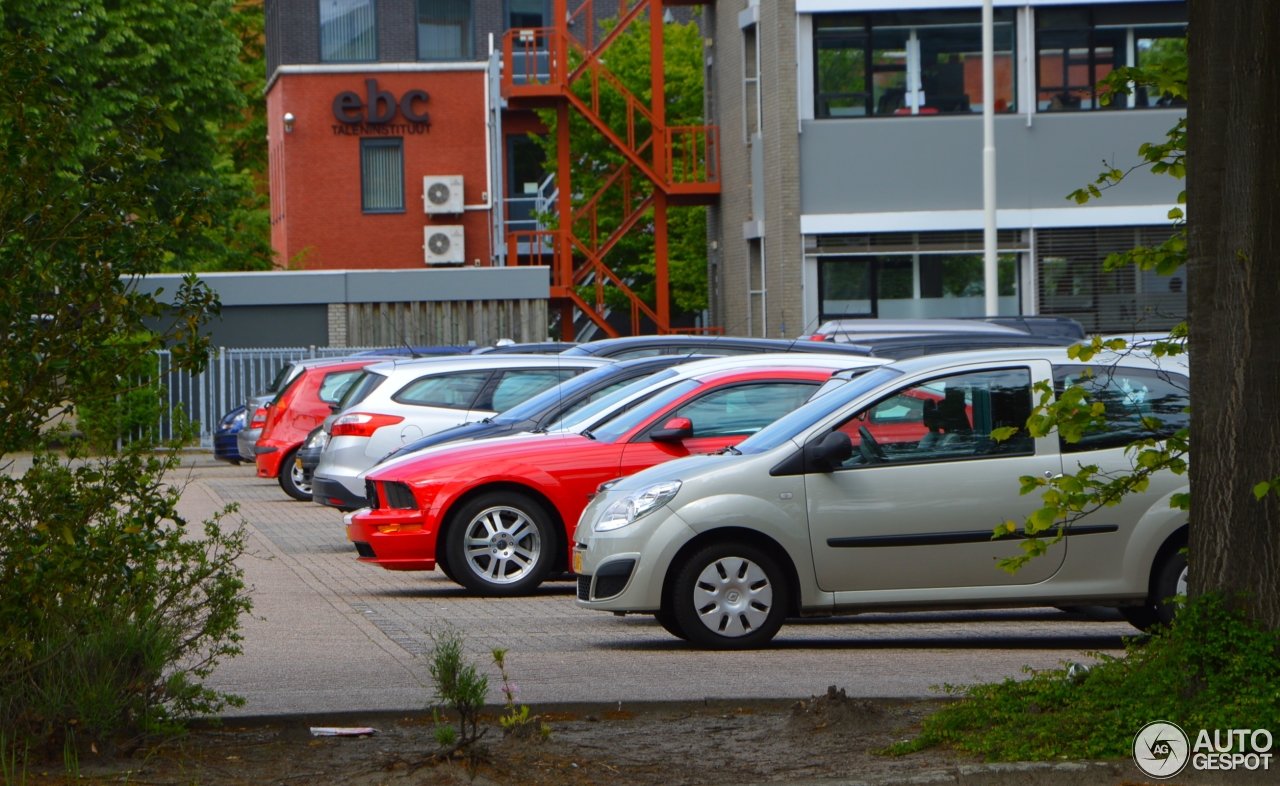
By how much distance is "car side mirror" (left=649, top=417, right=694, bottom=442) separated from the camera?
11.5 meters

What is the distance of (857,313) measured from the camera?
30016mm

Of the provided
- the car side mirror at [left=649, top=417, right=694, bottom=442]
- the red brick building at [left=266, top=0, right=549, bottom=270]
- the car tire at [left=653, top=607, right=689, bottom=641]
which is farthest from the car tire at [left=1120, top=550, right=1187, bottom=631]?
the red brick building at [left=266, top=0, right=549, bottom=270]

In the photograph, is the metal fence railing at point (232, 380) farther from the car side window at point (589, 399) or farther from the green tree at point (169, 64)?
the car side window at point (589, 399)

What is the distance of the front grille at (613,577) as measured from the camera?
930 cm

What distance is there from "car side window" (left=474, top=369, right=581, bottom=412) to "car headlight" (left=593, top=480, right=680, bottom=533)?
6.99 meters

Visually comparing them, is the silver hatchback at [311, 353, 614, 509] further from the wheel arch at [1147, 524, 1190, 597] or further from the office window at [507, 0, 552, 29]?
the office window at [507, 0, 552, 29]

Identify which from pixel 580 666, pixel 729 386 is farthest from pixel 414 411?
pixel 580 666

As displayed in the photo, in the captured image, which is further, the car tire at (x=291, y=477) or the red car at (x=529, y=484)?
the car tire at (x=291, y=477)

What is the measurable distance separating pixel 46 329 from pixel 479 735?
2113 millimetres

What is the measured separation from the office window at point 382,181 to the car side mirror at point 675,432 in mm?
37944

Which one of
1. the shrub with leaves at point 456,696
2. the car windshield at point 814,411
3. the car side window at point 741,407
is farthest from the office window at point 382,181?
the shrub with leaves at point 456,696

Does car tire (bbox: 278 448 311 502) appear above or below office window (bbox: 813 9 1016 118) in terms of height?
below

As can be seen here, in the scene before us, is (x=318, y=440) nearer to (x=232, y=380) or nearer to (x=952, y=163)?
(x=232, y=380)

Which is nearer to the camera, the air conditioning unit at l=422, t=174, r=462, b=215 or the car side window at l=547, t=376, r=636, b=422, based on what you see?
the car side window at l=547, t=376, r=636, b=422
